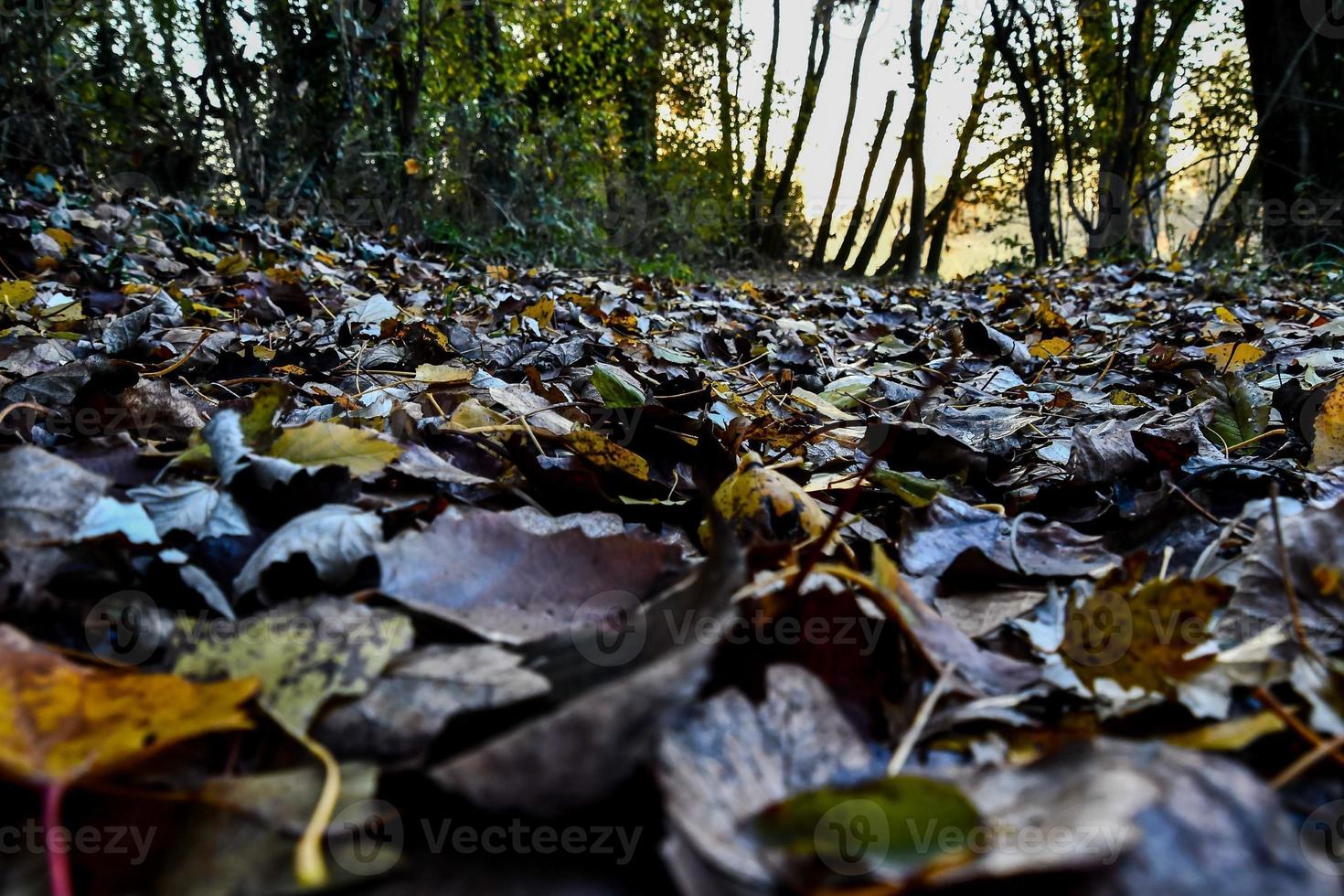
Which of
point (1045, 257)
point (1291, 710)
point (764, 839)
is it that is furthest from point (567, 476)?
point (1045, 257)

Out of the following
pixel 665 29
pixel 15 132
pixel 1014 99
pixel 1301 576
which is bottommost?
pixel 1301 576

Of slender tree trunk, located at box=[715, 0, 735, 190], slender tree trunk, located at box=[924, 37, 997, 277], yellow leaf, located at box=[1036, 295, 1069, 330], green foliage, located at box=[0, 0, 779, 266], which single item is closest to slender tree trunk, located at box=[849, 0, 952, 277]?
slender tree trunk, located at box=[924, 37, 997, 277]

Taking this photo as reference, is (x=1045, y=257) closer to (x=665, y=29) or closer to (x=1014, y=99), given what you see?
(x=1014, y=99)

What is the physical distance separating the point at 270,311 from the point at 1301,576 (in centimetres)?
232

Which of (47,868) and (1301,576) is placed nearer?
(47,868)

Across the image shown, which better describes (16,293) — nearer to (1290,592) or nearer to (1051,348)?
(1290,592)

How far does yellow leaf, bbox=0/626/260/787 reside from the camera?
39 centimetres

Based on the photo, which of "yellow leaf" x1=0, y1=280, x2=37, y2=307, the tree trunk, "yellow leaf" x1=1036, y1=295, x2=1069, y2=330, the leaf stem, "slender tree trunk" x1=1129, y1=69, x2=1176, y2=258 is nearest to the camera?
the leaf stem

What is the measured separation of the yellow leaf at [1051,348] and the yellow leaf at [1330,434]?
50.3 inches

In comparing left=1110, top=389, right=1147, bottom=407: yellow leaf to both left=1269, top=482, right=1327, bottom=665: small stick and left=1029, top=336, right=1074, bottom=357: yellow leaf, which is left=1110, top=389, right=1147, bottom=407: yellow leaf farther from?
left=1269, top=482, right=1327, bottom=665: small stick

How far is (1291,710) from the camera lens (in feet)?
1.60

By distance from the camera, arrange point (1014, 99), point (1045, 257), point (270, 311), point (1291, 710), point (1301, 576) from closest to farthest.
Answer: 1. point (1291, 710)
2. point (1301, 576)
3. point (270, 311)
4. point (1045, 257)
5. point (1014, 99)

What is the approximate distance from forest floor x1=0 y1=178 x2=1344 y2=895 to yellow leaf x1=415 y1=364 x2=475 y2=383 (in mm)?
151

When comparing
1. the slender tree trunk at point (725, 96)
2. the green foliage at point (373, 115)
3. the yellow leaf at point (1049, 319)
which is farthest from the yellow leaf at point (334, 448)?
the slender tree trunk at point (725, 96)
